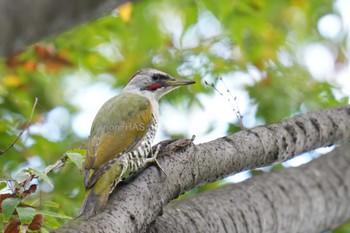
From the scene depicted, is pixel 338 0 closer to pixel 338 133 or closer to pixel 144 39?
pixel 144 39

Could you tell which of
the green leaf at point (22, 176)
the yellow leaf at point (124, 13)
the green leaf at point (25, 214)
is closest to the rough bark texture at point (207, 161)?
the green leaf at point (25, 214)

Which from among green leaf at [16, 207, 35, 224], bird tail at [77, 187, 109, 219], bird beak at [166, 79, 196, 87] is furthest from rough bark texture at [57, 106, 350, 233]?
bird beak at [166, 79, 196, 87]

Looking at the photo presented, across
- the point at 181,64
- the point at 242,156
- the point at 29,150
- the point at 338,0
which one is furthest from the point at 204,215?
the point at 338,0

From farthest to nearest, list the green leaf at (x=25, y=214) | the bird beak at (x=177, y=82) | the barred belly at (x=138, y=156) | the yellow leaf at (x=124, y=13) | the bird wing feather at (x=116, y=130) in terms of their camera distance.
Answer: the yellow leaf at (x=124, y=13)
the bird beak at (x=177, y=82)
the barred belly at (x=138, y=156)
the bird wing feather at (x=116, y=130)
the green leaf at (x=25, y=214)

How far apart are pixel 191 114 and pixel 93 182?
3184 millimetres

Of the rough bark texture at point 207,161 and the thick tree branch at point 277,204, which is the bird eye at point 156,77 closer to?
the thick tree branch at point 277,204

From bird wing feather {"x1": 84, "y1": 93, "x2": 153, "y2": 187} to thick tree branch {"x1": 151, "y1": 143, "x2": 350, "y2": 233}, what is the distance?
467 mm

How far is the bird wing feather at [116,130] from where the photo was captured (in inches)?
153

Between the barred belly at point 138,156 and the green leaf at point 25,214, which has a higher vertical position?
the barred belly at point 138,156

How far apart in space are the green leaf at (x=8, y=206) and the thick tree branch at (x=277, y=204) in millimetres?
675

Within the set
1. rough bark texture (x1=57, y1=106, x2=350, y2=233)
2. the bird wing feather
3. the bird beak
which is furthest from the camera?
the bird beak

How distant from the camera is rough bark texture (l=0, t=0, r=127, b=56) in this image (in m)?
2.13

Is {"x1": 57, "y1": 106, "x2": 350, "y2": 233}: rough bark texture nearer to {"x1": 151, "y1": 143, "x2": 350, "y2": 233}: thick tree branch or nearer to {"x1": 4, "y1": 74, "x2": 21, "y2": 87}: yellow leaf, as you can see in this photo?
{"x1": 151, "y1": 143, "x2": 350, "y2": 233}: thick tree branch

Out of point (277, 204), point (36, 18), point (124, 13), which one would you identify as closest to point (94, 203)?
point (277, 204)
